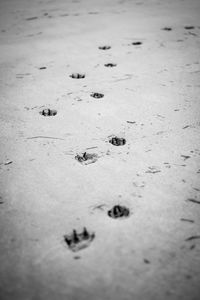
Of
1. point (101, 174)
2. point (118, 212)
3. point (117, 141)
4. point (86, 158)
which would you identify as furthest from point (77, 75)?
point (118, 212)

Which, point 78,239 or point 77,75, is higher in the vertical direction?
point 77,75

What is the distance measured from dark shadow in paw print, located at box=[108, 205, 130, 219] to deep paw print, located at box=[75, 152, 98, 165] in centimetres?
43

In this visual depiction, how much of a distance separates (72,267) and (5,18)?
224 inches

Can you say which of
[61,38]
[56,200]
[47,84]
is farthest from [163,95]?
[61,38]

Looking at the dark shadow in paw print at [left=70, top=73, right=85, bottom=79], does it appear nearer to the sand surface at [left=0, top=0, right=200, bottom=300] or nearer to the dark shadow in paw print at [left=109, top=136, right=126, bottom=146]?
the sand surface at [left=0, top=0, right=200, bottom=300]

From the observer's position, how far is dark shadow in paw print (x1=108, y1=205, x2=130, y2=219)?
129 cm

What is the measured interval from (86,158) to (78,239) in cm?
63

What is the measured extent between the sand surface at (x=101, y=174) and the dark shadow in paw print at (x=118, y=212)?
0.09 feet

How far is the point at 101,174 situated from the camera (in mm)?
1547

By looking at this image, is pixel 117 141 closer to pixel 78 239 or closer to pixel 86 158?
pixel 86 158

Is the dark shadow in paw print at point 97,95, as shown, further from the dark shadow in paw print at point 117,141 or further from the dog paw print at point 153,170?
the dog paw print at point 153,170

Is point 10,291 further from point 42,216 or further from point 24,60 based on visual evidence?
point 24,60

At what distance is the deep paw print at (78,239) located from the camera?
1153 millimetres

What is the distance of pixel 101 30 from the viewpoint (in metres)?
4.46
